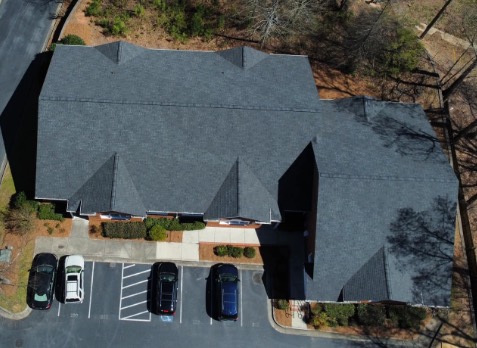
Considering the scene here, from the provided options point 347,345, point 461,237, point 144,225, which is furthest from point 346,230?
point 144,225

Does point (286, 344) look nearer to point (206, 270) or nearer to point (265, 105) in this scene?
point (206, 270)

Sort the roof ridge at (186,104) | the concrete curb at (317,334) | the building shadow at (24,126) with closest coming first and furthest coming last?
the roof ridge at (186,104), the concrete curb at (317,334), the building shadow at (24,126)

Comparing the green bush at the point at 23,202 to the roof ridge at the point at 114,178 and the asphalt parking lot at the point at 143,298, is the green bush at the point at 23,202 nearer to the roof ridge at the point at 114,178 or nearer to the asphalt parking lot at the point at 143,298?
the asphalt parking lot at the point at 143,298

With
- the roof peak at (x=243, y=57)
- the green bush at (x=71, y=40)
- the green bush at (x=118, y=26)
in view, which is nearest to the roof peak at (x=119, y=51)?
the green bush at (x=71, y=40)

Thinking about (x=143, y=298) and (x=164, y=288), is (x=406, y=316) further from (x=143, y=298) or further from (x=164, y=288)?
(x=143, y=298)

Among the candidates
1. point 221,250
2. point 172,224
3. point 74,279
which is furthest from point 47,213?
point 221,250

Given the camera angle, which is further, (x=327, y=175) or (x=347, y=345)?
(x=347, y=345)
